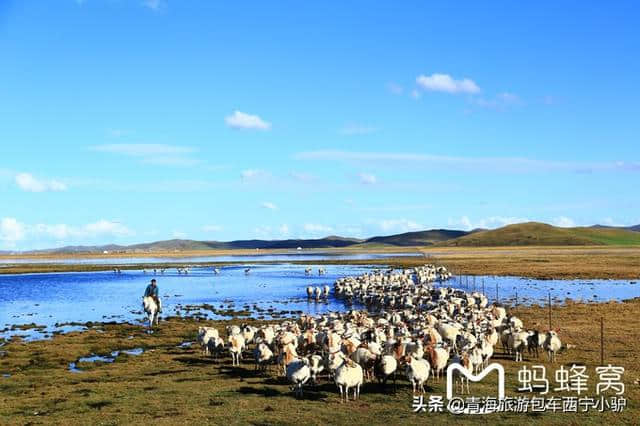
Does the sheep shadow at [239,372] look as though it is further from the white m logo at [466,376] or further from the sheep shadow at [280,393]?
the white m logo at [466,376]

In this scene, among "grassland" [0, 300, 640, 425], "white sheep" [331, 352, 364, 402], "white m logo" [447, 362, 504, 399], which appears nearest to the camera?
"grassland" [0, 300, 640, 425]

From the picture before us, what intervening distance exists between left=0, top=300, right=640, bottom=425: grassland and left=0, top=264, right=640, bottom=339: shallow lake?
38.0ft

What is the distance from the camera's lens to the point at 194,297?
6028 cm

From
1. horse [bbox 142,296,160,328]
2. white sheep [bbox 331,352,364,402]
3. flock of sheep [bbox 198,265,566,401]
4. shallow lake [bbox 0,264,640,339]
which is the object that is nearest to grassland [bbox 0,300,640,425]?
white sheep [bbox 331,352,364,402]

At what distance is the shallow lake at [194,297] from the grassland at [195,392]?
11575 mm

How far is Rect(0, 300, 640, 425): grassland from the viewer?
16891mm

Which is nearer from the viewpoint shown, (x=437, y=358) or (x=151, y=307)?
(x=437, y=358)

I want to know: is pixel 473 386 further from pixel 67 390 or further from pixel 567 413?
pixel 67 390

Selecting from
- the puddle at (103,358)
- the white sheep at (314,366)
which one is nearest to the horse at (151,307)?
the puddle at (103,358)

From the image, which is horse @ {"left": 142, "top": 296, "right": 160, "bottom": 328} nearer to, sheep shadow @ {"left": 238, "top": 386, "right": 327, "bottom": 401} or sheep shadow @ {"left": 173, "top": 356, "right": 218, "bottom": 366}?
sheep shadow @ {"left": 173, "top": 356, "right": 218, "bottom": 366}

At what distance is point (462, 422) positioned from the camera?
16.4 metres

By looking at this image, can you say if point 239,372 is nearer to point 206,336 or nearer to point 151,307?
point 206,336

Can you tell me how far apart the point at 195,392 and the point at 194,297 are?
4121cm

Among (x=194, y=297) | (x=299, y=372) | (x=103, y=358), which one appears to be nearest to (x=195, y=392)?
(x=299, y=372)
